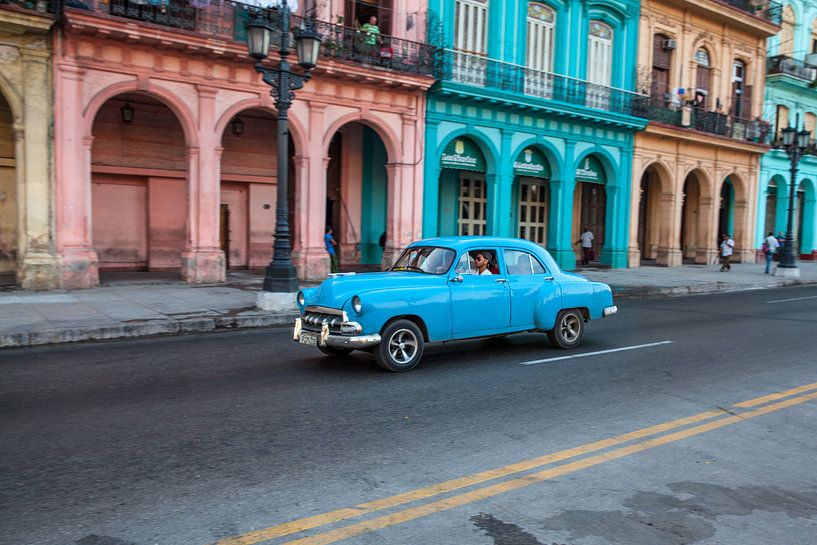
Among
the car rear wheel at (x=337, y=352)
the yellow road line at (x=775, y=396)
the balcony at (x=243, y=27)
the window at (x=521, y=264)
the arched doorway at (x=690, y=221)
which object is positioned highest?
the balcony at (x=243, y=27)

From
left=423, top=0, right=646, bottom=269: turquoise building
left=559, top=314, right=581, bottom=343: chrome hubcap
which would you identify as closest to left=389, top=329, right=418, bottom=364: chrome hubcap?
left=559, top=314, right=581, bottom=343: chrome hubcap

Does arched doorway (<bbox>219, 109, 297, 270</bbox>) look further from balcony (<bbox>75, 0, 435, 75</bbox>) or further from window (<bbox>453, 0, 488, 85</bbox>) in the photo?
window (<bbox>453, 0, 488, 85</bbox>)

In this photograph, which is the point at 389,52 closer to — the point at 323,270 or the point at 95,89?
the point at 323,270

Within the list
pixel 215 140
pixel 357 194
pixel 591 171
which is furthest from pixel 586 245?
pixel 215 140

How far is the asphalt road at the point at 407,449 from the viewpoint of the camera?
371cm

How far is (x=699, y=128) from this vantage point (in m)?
28.4

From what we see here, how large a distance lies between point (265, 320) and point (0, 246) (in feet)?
28.4

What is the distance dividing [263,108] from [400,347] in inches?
467

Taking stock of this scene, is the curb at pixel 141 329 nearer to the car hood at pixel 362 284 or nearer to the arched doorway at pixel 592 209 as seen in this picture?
the car hood at pixel 362 284

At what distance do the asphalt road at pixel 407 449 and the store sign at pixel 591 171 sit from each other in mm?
16902

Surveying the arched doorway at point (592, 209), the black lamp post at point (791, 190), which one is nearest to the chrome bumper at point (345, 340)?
the arched doorway at point (592, 209)

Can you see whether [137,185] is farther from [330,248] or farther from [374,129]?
[374,129]

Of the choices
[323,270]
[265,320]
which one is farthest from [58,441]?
[323,270]

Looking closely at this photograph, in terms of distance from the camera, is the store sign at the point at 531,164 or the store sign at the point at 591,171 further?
the store sign at the point at 591,171
